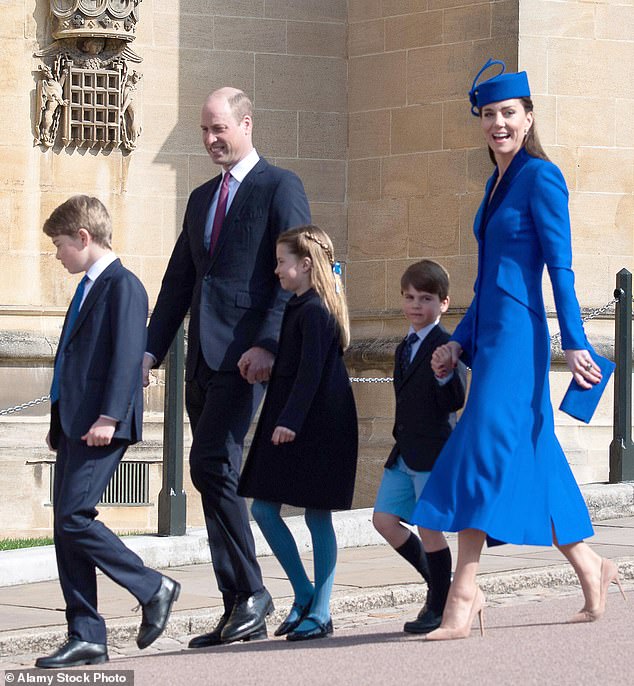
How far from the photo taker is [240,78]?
12.0 metres


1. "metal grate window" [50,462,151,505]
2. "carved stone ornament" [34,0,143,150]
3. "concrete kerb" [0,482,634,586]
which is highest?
"carved stone ornament" [34,0,143,150]

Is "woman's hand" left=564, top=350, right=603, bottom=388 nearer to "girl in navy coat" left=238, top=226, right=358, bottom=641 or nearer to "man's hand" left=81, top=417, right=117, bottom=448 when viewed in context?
"girl in navy coat" left=238, top=226, right=358, bottom=641

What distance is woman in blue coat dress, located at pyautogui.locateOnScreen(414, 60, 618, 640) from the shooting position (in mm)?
5383

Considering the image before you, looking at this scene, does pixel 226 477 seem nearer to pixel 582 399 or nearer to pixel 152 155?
pixel 582 399

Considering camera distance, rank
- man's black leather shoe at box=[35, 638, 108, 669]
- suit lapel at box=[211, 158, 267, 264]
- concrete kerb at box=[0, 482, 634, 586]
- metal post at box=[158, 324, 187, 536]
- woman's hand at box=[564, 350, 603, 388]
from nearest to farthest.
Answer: man's black leather shoe at box=[35, 638, 108, 669]
woman's hand at box=[564, 350, 603, 388]
suit lapel at box=[211, 158, 267, 264]
concrete kerb at box=[0, 482, 634, 586]
metal post at box=[158, 324, 187, 536]

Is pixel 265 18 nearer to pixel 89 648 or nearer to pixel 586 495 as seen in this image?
pixel 586 495

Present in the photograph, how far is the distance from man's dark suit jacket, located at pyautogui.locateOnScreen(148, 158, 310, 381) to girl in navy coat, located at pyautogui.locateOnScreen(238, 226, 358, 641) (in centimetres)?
9

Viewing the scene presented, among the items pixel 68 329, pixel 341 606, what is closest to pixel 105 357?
pixel 68 329

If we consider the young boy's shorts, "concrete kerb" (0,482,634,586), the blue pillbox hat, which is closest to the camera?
the blue pillbox hat

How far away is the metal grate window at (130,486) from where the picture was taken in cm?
1127

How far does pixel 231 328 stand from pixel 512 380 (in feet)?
3.43

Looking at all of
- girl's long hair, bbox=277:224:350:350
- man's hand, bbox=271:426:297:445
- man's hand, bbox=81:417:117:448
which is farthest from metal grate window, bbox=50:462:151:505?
man's hand, bbox=81:417:117:448

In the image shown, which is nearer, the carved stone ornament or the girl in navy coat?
the girl in navy coat

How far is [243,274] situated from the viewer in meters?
5.88
